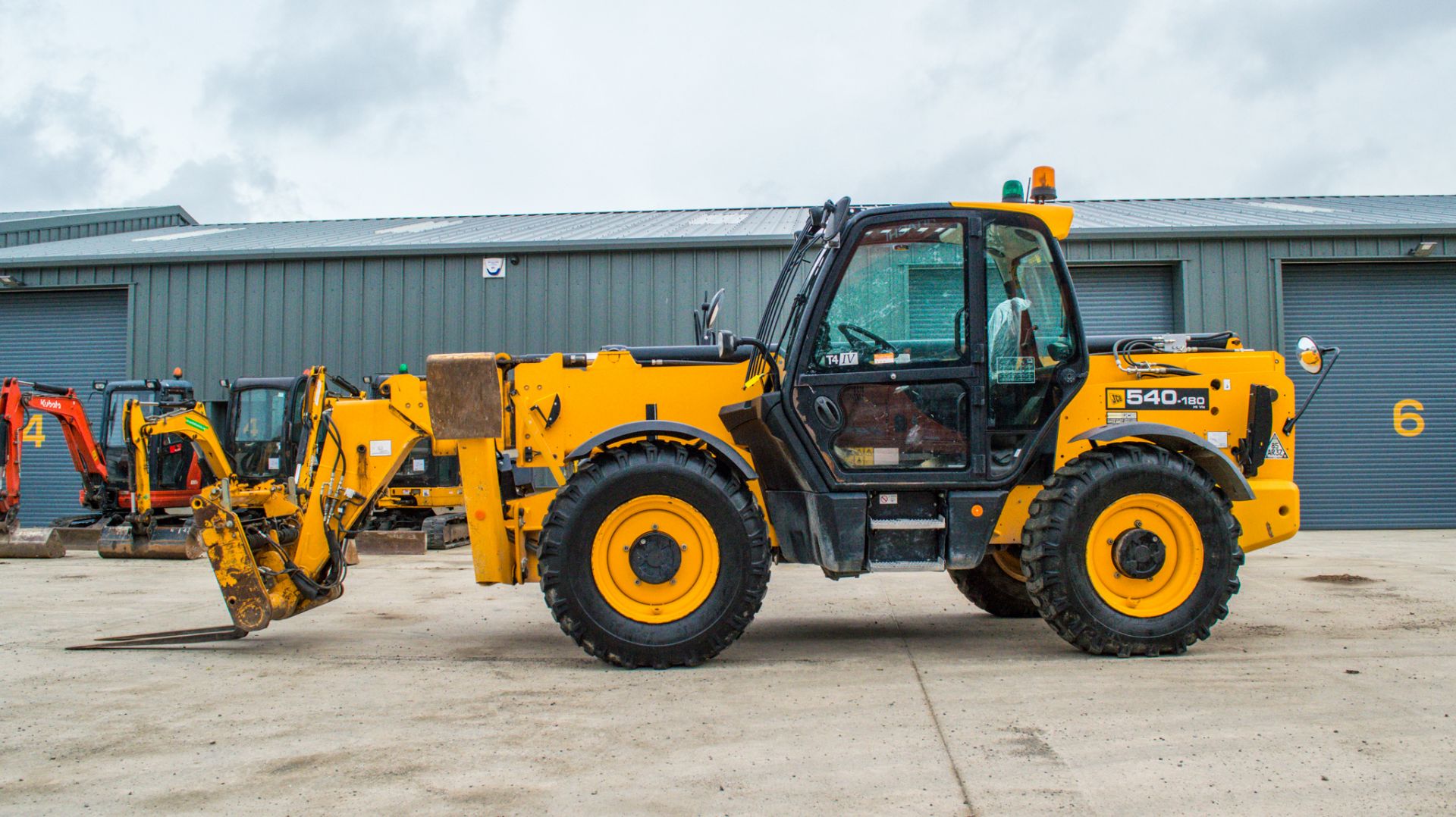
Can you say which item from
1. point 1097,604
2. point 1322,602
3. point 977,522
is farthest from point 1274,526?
point 1322,602

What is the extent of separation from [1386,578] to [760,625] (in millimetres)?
6125

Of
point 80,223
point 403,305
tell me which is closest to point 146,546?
point 403,305

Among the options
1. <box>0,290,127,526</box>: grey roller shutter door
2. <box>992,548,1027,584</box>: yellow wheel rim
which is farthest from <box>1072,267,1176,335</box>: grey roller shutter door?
<box>0,290,127,526</box>: grey roller shutter door

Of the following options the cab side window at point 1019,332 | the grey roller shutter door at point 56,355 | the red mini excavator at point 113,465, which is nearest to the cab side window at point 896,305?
the cab side window at point 1019,332

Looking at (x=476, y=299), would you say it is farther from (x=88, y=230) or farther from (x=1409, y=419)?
(x=1409, y=419)

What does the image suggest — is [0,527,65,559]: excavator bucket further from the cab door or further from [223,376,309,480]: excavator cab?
the cab door

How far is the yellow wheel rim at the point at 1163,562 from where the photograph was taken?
18.3 feet

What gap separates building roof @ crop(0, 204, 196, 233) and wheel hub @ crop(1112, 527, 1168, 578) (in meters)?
25.2

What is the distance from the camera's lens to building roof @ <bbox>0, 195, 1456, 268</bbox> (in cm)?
1588

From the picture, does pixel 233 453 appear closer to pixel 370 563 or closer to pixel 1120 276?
pixel 370 563

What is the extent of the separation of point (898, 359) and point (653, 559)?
1718mm

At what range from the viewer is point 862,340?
5.65 meters

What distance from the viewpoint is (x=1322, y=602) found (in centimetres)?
784

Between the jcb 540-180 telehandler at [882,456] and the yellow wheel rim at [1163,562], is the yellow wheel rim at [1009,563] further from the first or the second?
the yellow wheel rim at [1163,562]
